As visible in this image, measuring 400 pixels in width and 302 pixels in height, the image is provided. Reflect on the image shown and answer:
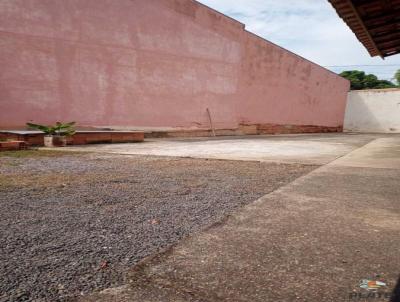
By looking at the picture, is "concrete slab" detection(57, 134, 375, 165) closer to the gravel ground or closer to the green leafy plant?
the green leafy plant

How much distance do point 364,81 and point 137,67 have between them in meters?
33.4

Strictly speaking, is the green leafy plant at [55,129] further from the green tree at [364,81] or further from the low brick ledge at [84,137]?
the green tree at [364,81]

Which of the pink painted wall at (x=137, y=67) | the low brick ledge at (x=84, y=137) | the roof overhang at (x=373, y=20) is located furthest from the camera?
the pink painted wall at (x=137, y=67)

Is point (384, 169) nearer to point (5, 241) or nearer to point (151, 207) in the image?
point (151, 207)

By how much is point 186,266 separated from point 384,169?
3.83m

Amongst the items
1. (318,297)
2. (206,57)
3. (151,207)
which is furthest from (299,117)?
(318,297)

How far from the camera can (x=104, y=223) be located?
2.14 m

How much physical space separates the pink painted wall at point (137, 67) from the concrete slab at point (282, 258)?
8.48 metres

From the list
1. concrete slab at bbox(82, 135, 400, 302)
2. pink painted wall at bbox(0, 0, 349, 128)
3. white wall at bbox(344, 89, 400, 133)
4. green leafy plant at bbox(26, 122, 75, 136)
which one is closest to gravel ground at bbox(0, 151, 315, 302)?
concrete slab at bbox(82, 135, 400, 302)

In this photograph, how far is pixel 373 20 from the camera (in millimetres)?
4066

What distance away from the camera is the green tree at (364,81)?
119ft

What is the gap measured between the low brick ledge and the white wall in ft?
48.0

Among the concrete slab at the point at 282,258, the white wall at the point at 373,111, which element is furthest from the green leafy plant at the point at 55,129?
the white wall at the point at 373,111

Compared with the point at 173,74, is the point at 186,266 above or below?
below
